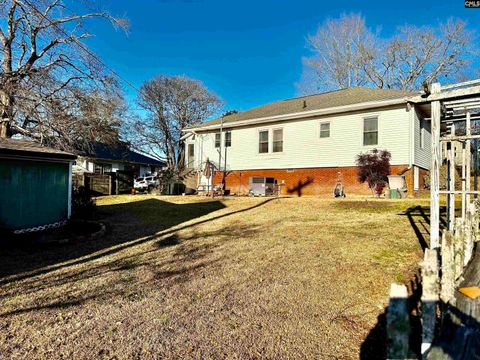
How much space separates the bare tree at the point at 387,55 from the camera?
27.6m

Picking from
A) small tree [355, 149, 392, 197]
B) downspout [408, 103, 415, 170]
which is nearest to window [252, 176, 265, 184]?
small tree [355, 149, 392, 197]

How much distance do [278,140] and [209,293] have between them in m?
15.1

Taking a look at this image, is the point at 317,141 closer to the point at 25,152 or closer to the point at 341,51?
the point at 25,152

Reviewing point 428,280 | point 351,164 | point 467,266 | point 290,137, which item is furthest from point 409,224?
point 290,137

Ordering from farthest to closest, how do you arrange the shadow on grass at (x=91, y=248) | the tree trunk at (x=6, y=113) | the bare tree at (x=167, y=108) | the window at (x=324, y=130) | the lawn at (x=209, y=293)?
the bare tree at (x=167, y=108) < the window at (x=324, y=130) < the tree trunk at (x=6, y=113) < the shadow on grass at (x=91, y=248) < the lawn at (x=209, y=293)

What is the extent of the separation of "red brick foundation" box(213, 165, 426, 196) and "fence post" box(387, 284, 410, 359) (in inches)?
555

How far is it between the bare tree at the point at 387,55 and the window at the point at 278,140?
17.9 metres

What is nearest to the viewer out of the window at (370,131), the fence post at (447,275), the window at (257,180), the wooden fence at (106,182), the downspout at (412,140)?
the fence post at (447,275)

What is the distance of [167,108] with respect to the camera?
36906 mm

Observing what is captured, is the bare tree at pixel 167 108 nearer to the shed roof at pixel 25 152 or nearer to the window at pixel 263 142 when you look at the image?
the window at pixel 263 142

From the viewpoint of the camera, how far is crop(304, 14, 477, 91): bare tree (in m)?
27.6

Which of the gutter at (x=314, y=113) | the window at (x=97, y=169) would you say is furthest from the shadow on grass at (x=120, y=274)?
the window at (x=97, y=169)

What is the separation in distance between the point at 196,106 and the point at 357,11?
20.6 metres

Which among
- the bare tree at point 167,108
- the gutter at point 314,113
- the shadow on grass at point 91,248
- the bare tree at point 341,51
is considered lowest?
the shadow on grass at point 91,248
